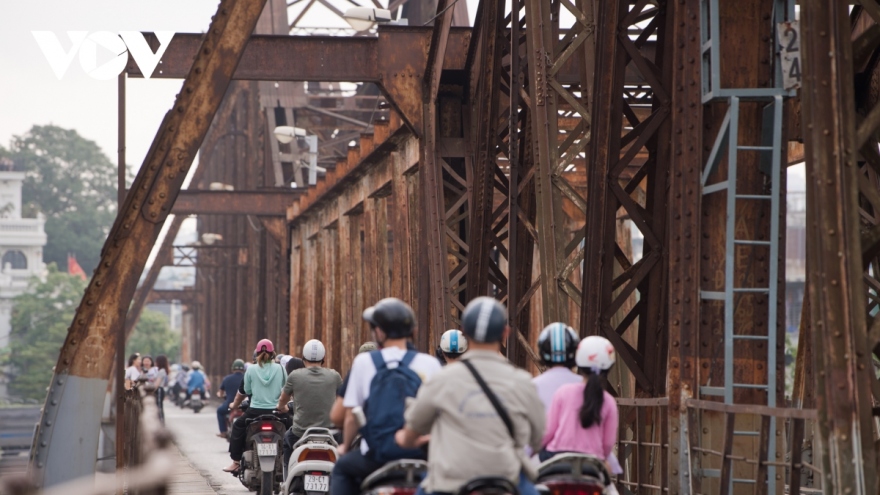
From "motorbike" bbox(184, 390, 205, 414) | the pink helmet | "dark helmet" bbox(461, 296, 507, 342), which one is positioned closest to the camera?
"dark helmet" bbox(461, 296, 507, 342)

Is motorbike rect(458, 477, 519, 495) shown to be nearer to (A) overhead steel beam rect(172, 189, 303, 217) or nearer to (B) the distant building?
(A) overhead steel beam rect(172, 189, 303, 217)

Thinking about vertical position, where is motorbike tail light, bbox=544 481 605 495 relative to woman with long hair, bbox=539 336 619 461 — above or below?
below

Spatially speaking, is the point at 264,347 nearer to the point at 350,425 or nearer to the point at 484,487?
the point at 350,425

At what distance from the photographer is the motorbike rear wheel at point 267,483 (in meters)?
15.3

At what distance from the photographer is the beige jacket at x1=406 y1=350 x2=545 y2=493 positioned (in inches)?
251

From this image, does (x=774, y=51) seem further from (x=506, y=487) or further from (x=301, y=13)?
(x=301, y=13)

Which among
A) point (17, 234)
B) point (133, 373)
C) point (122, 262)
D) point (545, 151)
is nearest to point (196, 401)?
point (133, 373)

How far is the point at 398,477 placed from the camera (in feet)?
24.7

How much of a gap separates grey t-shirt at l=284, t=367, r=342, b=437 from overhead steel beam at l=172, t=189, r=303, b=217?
939 inches

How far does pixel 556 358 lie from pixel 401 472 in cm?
112

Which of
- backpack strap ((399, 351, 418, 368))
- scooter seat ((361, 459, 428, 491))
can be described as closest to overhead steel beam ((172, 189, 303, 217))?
backpack strap ((399, 351, 418, 368))

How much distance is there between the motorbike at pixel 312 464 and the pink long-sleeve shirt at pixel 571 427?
4870 mm

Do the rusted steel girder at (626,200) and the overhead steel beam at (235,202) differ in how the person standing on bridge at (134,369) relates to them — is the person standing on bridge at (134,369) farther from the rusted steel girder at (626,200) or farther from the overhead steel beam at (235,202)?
the rusted steel girder at (626,200)

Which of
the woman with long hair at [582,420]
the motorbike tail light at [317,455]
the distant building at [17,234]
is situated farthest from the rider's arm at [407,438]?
the distant building at [17,234]
